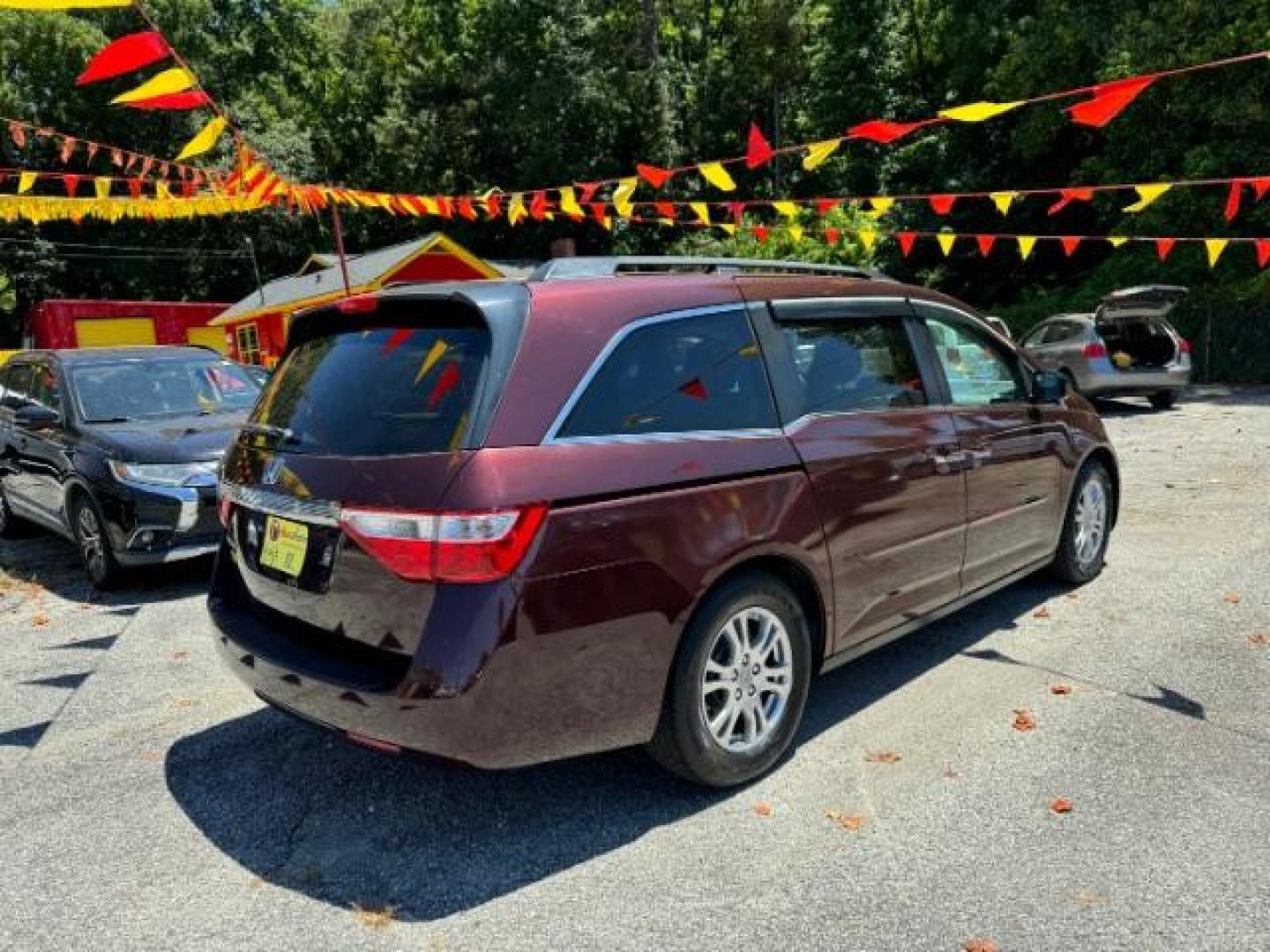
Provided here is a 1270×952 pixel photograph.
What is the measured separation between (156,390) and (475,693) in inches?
225

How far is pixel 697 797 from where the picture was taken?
124 inches

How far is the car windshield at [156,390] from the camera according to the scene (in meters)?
6.77

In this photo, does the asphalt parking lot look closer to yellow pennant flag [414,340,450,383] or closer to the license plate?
the license plate

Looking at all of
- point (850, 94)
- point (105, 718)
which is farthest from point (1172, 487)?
point (850, 94)

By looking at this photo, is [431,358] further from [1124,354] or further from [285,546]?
[1124,354]

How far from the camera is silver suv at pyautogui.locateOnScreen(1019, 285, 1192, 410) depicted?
13.0 metres

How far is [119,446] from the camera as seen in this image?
6.03m

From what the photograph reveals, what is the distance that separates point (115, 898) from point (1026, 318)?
24506 mm

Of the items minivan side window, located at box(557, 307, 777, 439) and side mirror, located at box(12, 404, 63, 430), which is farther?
side mirror, located at box(12, 404, 63, 430)

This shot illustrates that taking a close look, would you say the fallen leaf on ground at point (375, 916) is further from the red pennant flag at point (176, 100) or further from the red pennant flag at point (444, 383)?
the red pennant flag at point (176, 100)

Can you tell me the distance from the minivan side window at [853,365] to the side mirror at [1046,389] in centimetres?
106

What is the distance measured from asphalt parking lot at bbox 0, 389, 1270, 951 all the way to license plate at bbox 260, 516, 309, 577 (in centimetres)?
87

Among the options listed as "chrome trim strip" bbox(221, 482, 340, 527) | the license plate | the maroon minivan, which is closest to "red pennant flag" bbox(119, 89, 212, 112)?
the maroon minivan

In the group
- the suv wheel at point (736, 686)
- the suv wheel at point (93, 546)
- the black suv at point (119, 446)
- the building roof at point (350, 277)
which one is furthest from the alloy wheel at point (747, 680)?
the building roof at point (350, 277)
